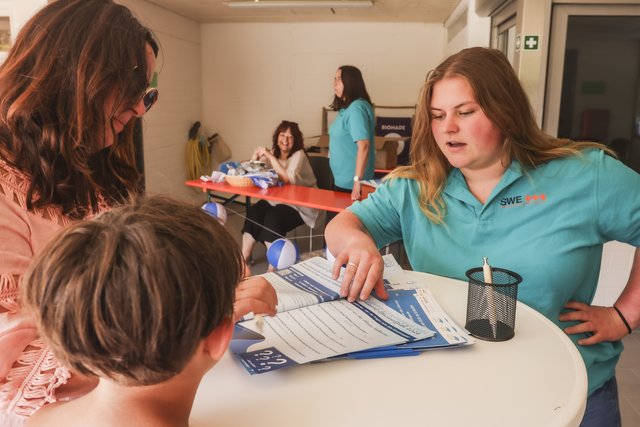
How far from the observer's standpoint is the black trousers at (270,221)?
448 cm

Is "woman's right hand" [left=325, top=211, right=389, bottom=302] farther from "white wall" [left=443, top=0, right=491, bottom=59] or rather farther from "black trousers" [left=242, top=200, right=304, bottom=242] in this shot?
"white wall" [left=443, top=0, right=491, bottom=59]

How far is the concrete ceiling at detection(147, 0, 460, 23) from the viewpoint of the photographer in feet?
19.6

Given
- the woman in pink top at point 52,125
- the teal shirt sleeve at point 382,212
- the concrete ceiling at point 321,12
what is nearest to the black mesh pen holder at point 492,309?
the teal shirt sleeve at point 382,212

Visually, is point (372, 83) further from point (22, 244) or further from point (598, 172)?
point (22, 244)

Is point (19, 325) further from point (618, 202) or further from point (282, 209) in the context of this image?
point (282, 209)

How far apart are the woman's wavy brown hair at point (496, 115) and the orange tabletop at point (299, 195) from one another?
2.04 metres

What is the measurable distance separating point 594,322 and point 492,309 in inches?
15.6

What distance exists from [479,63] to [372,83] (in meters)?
6.25

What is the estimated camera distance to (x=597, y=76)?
10.2 ft

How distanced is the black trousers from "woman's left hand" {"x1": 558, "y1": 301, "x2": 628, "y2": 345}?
3280 millimetres

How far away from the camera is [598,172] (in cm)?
133

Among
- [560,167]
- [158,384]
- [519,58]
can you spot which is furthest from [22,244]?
[519,58]

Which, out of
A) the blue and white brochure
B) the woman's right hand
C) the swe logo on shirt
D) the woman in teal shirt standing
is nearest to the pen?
the blue and white brochure

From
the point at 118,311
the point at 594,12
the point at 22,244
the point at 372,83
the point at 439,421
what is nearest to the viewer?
the point at 118,311
